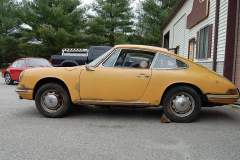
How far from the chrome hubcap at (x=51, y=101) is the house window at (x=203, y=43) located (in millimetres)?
6862

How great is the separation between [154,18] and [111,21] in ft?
21.3

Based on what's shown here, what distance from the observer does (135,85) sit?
4480 mm

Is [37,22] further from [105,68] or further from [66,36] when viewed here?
[105,68]

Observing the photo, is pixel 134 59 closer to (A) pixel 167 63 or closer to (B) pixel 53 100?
(A) pixel 167 63

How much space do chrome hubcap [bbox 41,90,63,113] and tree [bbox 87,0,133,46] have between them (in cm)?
2491

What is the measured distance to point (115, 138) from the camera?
356 centimetres

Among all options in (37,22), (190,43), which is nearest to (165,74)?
(190,43)

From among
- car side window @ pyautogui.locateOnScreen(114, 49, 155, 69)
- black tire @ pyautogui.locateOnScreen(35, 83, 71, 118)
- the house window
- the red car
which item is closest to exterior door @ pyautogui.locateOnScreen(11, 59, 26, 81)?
the red car

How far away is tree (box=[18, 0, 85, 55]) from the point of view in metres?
25.9

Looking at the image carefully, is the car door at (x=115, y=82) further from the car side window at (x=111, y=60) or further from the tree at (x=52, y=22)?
the tree at (x=52, y=22)

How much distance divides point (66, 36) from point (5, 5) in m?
10.8

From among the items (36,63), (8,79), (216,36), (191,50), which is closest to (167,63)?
(216,36)

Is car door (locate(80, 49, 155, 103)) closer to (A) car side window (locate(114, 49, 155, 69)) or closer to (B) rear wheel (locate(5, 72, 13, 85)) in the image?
(A) car side window (locate(114, 49, 155, 69))

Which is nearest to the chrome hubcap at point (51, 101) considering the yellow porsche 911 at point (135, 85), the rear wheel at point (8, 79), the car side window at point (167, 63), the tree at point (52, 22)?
the yellow porsche 911 at point (135, 85)
